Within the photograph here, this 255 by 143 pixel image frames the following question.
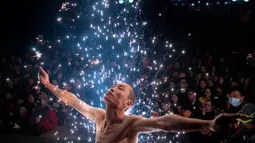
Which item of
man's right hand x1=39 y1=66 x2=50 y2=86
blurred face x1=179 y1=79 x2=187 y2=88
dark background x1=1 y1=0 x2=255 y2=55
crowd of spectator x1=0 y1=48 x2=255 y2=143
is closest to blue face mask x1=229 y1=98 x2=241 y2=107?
crowd of spectator x1=0 y1=48 x2=255 y2=143

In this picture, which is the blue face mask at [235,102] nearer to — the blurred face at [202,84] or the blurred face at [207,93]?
the blurred face at [207,93]

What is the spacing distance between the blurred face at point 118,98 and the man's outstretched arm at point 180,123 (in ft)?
0.93

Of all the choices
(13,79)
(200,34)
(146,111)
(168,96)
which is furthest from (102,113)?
(200,34)

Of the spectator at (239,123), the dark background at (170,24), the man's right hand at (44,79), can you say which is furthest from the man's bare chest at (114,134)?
the dark background at (170,24)

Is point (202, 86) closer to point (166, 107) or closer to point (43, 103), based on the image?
point (166, 107)

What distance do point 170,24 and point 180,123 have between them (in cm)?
919

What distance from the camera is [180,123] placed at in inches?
81.6

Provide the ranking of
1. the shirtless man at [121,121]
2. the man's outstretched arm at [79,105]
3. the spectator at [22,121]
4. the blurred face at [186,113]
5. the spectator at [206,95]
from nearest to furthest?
the shirtless man at [121,121] → the man's outstretched arm at [79,105] → the blurred face at [186,113] → the spectator at [206,95] → the spectator at [22,121]

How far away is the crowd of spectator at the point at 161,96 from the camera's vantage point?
17.6 feet

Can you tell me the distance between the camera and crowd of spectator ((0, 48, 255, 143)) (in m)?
5.37

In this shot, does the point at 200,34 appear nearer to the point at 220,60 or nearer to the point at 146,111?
the point at 220,60

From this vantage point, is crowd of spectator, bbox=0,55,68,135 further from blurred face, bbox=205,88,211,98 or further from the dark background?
blurred face, bbox=205,88,211,98

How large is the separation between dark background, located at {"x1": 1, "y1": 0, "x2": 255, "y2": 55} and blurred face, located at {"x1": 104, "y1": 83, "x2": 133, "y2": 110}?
7514 mm

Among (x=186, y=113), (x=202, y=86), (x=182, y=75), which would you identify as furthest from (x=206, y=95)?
(x=186, y=113)
